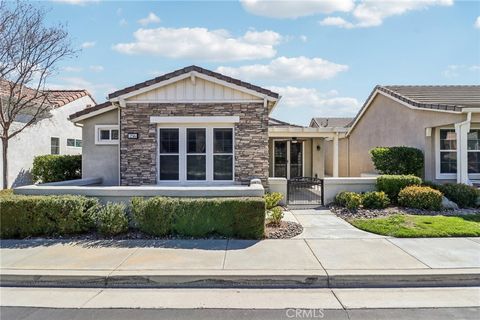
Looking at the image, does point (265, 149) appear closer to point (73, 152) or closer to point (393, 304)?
point (393, 304)

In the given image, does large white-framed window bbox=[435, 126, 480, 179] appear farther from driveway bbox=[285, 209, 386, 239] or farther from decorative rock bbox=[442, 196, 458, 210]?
driveway bbox=[285, 209, 386, 239]

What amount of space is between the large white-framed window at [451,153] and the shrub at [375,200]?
4.05 metres

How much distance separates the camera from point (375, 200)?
434 inches

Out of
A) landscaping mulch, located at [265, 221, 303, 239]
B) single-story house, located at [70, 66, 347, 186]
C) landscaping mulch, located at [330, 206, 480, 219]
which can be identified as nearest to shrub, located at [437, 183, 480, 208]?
landscaping mulch, located at [330, 206, 480, 219]

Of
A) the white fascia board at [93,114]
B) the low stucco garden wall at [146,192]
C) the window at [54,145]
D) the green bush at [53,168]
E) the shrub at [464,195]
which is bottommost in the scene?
the shrub at [464,195]

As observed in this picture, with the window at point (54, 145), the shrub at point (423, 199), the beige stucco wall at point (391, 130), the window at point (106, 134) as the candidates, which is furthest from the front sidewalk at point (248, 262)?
the window at point (54, 145)

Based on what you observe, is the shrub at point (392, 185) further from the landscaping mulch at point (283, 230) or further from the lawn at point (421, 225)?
the landscaping mulch at point (283, 230)

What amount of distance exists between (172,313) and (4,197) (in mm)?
6098

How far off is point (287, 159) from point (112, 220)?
14.1 meters

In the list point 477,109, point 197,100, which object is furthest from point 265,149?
point 477,109

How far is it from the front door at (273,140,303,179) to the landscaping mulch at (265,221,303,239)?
11477mm

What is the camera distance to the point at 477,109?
11742mm

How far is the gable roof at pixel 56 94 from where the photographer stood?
14602 millimetres

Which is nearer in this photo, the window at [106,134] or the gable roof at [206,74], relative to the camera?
the gable roof at [206,74]
